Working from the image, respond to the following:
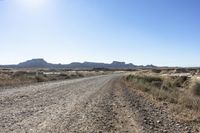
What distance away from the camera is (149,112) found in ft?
50.4

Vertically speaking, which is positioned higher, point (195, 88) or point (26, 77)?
point (26, 77)

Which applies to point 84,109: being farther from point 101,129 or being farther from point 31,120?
point 101,129

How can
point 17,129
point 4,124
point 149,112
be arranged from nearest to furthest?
1. point 17,129
2. point 4,124
3. point 149,112

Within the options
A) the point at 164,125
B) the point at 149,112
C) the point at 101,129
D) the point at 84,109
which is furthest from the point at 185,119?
the point at 84,109

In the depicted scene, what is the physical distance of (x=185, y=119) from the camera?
1306 centimetres

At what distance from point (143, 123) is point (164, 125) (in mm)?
714

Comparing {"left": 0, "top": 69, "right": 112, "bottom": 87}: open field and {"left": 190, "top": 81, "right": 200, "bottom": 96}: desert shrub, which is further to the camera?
{"left": 0, "top": 69, "right": 112, "bottom": 87}: open field

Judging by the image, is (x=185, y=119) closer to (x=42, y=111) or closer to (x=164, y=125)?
(x=164, y=125)

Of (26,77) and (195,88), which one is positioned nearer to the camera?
(195,88)

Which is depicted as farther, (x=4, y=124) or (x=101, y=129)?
(x=4, y=124)

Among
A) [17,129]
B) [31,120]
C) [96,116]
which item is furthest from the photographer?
[96,116]

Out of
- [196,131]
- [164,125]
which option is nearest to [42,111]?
[164,125]

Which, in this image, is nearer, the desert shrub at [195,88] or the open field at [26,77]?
the desert shrub at [195,88]

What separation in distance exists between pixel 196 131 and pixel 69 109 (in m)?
6.79
